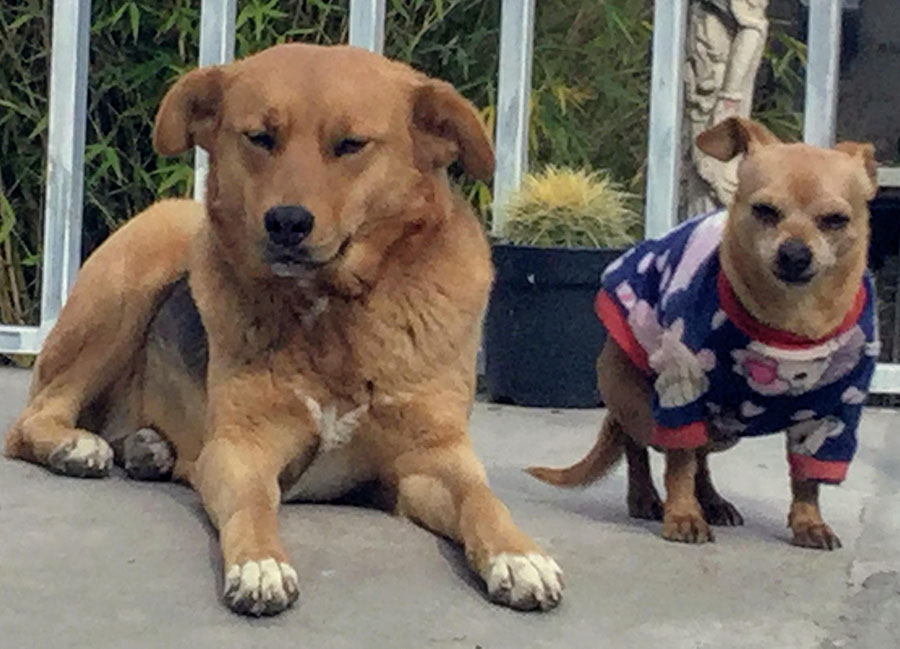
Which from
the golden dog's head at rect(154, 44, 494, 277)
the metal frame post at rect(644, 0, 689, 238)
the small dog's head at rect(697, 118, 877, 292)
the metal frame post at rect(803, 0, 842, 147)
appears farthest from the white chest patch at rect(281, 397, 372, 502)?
the metal frame post at rect(803, 0, 842, 147)

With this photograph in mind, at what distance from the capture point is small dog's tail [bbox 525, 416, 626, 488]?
3.17 m

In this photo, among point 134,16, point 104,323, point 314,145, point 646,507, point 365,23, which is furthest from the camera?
point 134,16

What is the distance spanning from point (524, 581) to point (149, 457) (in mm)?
1051

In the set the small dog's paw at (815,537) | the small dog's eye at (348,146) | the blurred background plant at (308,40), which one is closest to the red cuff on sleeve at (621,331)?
the small dog's paw at (815,537)

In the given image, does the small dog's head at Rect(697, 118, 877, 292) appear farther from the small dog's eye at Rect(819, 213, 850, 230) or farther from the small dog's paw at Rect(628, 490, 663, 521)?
the small dog's paw at Rect(628, 490, 663, 521)

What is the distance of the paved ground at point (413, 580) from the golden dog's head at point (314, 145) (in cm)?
47

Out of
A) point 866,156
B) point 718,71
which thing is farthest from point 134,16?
point 866,156

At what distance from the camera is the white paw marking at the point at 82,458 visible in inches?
125

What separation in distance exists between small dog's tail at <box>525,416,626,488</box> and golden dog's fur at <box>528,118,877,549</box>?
5.1 inches

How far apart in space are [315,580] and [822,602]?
2.46 feet

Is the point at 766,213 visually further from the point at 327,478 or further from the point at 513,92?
the point at 513,92

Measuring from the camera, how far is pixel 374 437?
2.87m

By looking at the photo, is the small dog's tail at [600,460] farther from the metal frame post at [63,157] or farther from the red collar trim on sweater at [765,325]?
the metal frame post at [63,157]

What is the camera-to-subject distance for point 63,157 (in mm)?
4707
